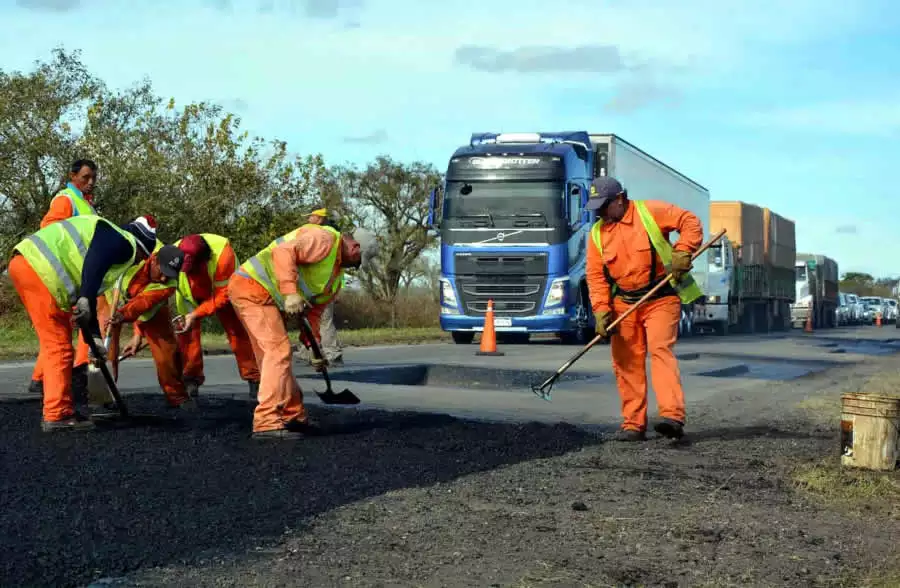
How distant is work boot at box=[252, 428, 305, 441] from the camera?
796 cm

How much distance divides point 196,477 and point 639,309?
3.77 m

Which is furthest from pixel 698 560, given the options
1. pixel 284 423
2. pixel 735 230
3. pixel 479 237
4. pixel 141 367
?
pixel 735 230

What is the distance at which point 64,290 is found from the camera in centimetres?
792

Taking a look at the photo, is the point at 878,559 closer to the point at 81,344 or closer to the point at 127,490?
the point at 127,490

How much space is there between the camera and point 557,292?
23000 millimetres

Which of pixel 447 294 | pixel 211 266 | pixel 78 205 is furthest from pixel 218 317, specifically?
pixel 447 294

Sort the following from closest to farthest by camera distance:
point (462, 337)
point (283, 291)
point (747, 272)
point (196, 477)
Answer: point (196, 477), point (283, 291), point (462, 337), point (747, 272)

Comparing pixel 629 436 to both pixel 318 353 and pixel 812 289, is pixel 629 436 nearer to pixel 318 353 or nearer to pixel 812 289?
pixel 318 353

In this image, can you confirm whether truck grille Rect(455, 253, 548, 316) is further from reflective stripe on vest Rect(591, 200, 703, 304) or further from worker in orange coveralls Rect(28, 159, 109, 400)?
reflective stripe on vest Rect(591, 200, 703, 304)

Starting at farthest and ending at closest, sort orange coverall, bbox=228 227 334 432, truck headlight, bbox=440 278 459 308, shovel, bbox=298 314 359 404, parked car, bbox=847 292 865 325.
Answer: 1. parked car, bbox=847 292 865 325
2. truck headlight, bbox=440 278 459 308
3. shovel, bbox=298 314 359 404
4. orange coverall, bbox=228 227 334 432

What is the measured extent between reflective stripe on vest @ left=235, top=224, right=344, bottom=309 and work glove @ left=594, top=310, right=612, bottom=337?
6.37 feet

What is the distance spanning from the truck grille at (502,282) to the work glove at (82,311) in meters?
15.5

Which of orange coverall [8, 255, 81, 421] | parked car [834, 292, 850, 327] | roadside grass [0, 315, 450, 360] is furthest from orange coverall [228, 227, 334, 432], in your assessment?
parked car [834, 292, 850, 327]

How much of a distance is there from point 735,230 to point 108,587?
3627cm
